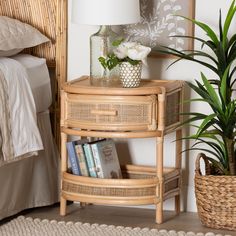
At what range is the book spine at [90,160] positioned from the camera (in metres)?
3.54

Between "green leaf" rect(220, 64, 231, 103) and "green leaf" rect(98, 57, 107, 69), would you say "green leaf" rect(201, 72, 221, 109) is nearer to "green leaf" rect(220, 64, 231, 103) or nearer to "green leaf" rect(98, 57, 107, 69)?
"green leaf" rect(220, 64, 231, 103)

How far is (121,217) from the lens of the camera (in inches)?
144

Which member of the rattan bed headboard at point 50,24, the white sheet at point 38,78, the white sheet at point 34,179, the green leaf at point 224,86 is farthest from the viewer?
the rattan bed headboard at point 50,24

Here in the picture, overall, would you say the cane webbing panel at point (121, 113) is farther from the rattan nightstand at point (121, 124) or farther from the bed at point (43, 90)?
the bed at point (43, 90)

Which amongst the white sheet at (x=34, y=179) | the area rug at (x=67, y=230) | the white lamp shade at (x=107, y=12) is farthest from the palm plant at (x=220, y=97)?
the white sheet at (x=34, y=179)

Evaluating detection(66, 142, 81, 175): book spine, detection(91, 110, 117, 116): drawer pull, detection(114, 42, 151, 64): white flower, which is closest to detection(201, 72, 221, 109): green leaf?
detection(114, 42, 151, 64): white flower

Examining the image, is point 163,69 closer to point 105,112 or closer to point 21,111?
point 105,112

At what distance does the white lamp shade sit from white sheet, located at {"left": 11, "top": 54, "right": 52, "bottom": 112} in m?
0.38

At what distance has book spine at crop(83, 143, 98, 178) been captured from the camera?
354 cm

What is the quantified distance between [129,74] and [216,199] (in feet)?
2.26

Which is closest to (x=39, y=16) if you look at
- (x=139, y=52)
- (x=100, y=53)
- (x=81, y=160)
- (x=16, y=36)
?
(x=16, y=36)

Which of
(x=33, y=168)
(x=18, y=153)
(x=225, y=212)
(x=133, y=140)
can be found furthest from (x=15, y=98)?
(x=225, y=212)

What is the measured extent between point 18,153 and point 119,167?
1.83ft

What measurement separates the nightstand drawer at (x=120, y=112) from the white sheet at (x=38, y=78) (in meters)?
0.34
